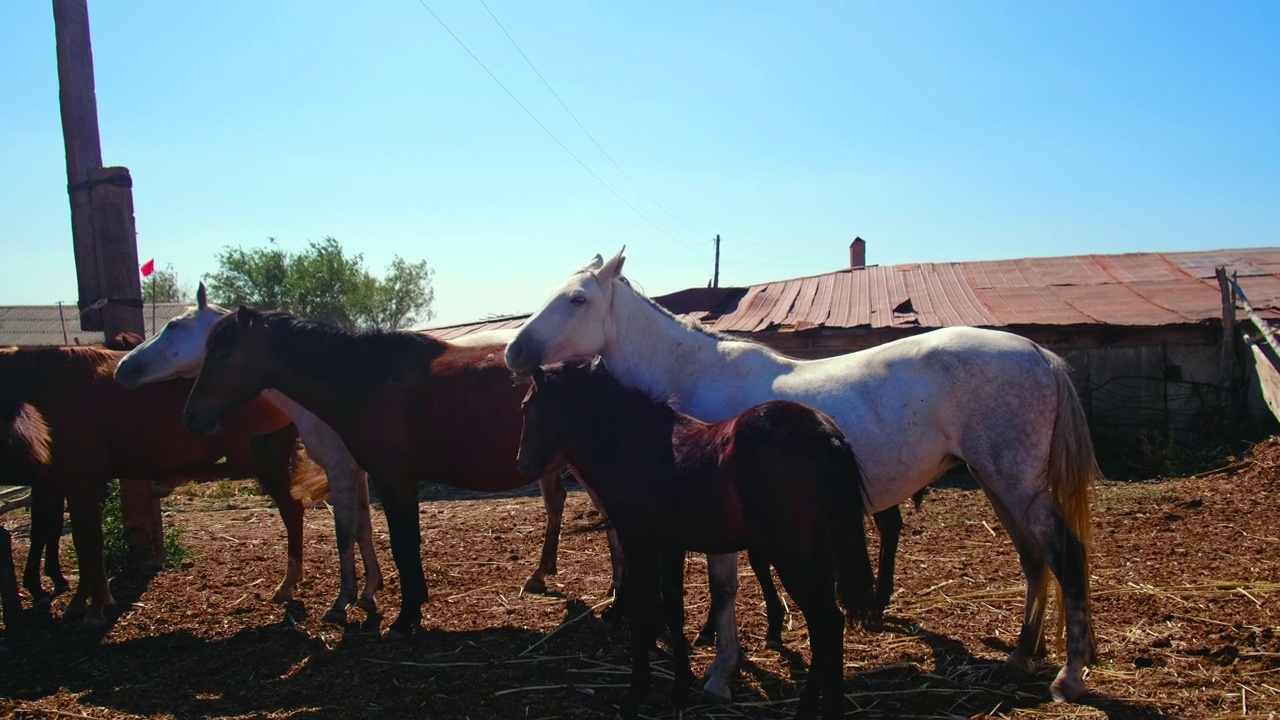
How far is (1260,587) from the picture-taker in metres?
5.30

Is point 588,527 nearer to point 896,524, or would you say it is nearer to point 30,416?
point 896,524

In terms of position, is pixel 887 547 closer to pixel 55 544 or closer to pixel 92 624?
pixel 92 624

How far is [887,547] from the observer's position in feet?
17.6

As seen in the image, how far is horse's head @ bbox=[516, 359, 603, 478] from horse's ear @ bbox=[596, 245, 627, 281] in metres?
0.87

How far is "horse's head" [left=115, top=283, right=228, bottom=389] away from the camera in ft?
19.5

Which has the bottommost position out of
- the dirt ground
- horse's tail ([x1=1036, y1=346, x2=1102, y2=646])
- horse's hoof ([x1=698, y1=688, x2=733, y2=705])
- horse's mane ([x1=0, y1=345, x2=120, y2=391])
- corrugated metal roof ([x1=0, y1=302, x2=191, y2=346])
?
the dirt ground

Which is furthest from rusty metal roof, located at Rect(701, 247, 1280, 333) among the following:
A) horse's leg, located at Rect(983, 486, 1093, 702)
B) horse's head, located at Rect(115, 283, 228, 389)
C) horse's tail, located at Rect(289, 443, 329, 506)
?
horse's head, located at Rect(115, 283, 228, 389)

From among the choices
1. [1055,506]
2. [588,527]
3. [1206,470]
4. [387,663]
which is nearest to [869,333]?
[1206,470]

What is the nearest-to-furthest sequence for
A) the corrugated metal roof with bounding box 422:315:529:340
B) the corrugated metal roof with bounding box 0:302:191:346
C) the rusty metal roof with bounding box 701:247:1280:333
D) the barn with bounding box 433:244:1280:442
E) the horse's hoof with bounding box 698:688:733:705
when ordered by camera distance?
the horse's hoof with bounding box 698:688:733:705
the barn with bounding box 433:244:1280:442
the rusty metal roof with bounding box 701:247:1280:333
the corrugated metal roof with bounding box 422:315:529:340
the corrugated metal roof with bounding box 0:302:191:346

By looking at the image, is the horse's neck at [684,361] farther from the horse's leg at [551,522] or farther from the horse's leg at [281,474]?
the horse's leg at [281,474]

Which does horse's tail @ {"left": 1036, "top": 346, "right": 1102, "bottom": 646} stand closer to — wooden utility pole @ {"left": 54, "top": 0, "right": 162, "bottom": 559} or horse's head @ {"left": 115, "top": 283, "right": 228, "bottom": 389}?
horse's head @ {"left": 115, "top": 283, "right": 228, "bottom": 389}

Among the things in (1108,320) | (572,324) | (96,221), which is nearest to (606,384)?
(572,324)

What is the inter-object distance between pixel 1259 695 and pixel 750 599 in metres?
2.81

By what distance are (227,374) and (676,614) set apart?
3.51 meters
